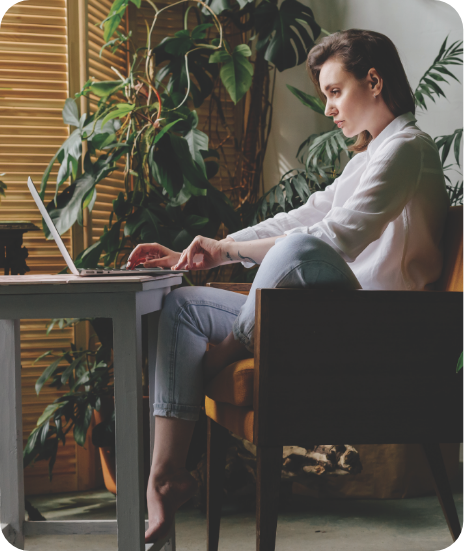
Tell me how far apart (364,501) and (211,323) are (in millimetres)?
1083

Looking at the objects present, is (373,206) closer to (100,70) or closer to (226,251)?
(226,251)

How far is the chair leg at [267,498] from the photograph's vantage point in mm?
1040

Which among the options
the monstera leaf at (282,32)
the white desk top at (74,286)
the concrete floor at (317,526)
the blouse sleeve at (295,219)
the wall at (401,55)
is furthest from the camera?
the wall at (401,55)

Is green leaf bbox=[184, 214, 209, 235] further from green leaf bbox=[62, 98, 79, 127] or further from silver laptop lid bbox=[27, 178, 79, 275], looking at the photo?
silver laptop lid bbox=[27, 178, 79, 275]

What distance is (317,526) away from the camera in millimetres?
1772

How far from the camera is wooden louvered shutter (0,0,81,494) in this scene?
7.23 ft

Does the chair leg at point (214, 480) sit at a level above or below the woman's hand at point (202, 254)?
below

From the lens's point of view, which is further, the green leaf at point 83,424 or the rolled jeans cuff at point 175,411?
the green leaf at point 83,424

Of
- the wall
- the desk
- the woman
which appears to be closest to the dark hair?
the woman

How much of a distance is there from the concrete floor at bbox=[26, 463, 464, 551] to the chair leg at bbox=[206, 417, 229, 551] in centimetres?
23

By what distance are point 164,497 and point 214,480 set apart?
381 mm

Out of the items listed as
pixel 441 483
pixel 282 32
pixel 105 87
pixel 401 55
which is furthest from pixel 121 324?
pixel 401 55

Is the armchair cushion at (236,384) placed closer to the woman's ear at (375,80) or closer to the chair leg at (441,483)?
the chair leg at (441,483)

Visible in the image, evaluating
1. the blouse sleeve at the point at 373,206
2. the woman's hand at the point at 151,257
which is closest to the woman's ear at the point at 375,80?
the blouse sleeve at the point at 373,206
